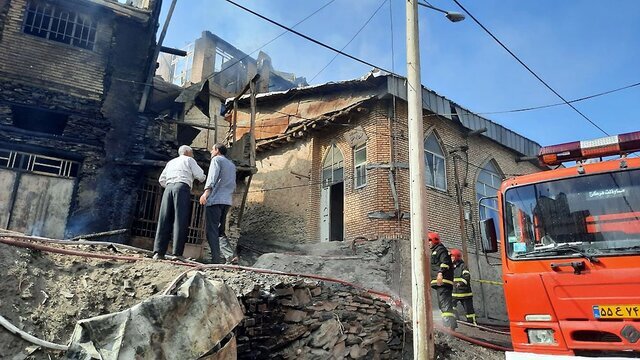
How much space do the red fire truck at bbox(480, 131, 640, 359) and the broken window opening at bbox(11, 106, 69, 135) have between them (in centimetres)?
1154

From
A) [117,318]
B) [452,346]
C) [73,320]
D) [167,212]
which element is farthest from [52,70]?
[452,346]

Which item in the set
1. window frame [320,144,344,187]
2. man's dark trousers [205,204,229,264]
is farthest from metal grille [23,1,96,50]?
man's dark trousers [205,204,229,264]

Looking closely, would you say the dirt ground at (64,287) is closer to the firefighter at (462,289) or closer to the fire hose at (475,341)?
the fire hose at (475,341)

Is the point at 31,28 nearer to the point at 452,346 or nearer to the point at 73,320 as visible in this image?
the point at 73,320

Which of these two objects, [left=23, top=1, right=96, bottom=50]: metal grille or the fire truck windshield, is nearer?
the fire truck windshield

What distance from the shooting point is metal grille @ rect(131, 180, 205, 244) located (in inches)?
459

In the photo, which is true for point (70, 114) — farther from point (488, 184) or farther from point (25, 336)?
point (488, 184)

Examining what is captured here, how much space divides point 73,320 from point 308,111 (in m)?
11.0

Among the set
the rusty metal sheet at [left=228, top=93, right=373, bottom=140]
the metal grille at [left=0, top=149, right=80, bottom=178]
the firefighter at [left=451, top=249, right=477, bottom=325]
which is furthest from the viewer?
the rusty metal sheet at [left=228, top=93, right=373, bottom=140]

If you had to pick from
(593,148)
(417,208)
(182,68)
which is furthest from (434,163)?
(182,68)

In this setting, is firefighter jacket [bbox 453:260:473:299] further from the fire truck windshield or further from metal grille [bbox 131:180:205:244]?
metal grille [bbox 131:180:205:244]

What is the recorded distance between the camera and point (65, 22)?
12.4 metres

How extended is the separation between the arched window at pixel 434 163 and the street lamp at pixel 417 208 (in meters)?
6.91

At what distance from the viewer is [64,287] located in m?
4.32
